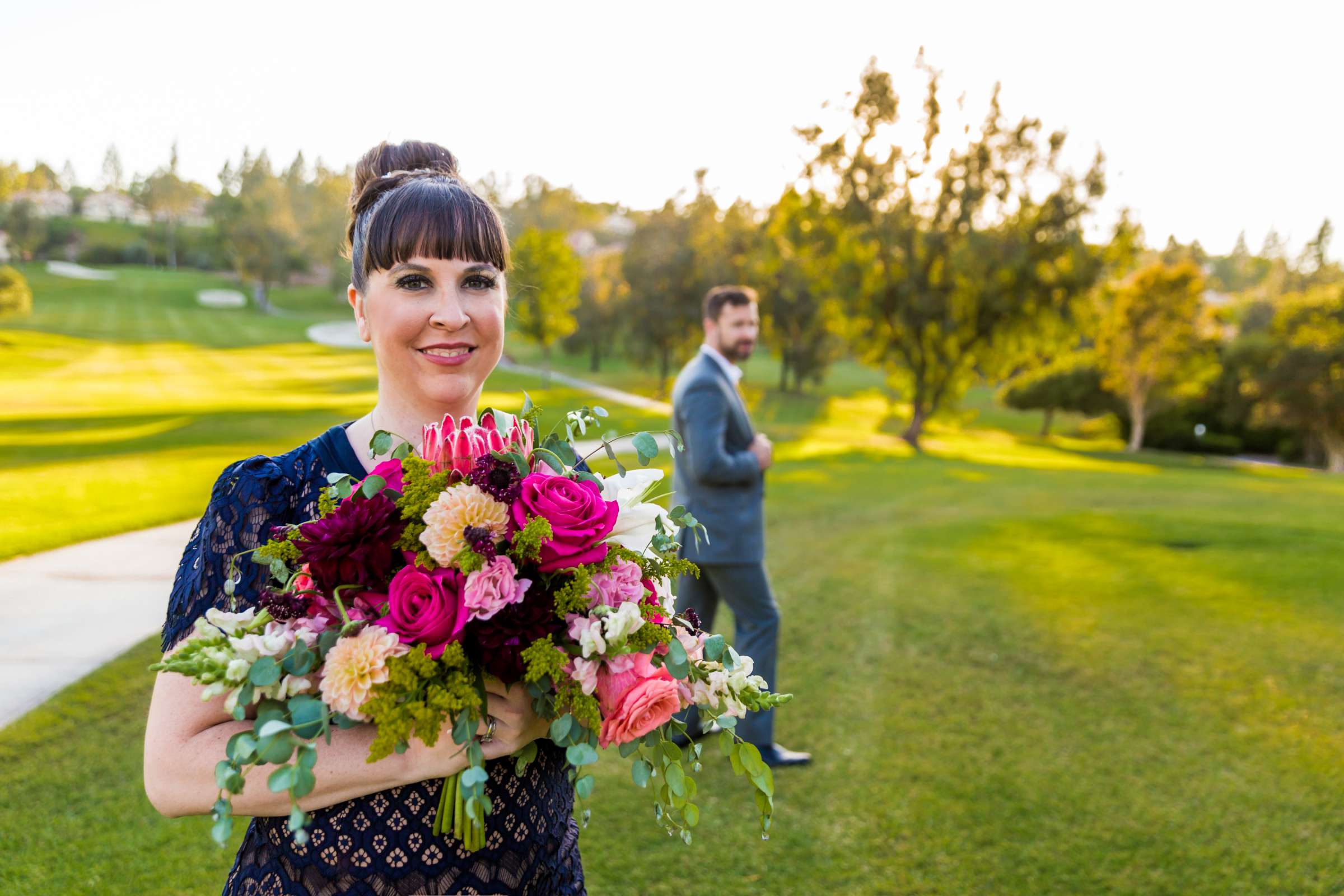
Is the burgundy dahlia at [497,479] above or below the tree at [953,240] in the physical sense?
below

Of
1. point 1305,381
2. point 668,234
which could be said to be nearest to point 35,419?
point 668,234

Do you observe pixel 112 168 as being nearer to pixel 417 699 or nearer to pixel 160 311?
pixel 160 311

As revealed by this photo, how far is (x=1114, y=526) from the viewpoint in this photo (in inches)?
473

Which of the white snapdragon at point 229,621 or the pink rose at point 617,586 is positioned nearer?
the white snapdragon at point 229,621

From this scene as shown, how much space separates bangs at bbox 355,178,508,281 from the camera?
1.80 m

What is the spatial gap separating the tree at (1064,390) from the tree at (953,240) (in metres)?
14.9

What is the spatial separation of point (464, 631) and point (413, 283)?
806mm

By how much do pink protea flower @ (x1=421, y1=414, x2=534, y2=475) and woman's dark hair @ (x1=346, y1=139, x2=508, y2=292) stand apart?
0.46m

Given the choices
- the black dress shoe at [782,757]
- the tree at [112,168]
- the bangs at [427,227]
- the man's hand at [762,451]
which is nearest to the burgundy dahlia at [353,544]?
the bangs at [427,227]

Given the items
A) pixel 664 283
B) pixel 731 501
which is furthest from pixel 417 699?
pixel 664 283

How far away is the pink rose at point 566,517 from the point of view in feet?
4.65

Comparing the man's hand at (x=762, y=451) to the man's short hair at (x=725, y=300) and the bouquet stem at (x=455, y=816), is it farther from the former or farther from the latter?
the bouquet stem at (x=455, y=816)

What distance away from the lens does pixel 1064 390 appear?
4306 cm

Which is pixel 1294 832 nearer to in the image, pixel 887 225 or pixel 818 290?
pixel 887 225
